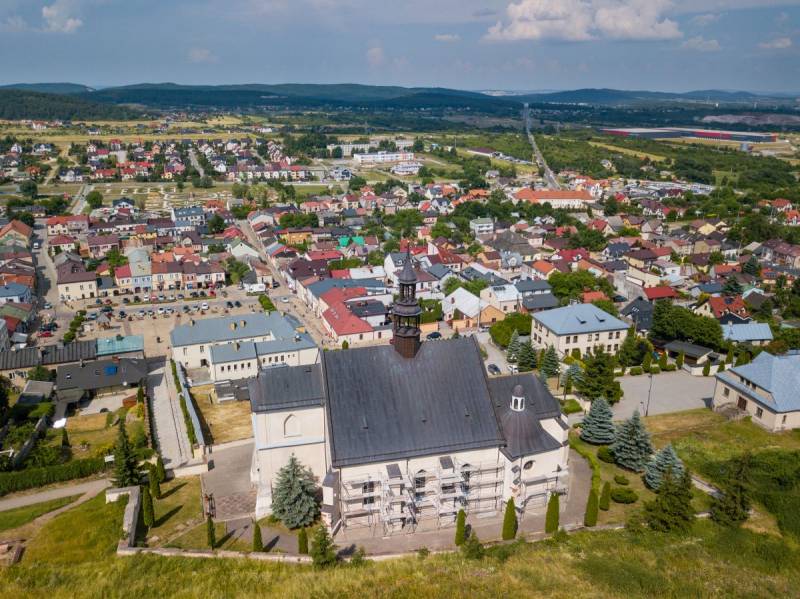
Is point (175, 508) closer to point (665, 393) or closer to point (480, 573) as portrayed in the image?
point (480, 573)

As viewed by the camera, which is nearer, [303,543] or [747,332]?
[303,543]

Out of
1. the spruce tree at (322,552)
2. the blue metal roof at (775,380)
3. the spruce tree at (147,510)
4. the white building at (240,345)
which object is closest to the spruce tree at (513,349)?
the blue metal roof at (775,380)

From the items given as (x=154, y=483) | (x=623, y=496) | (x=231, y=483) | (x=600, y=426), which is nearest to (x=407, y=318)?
(x=231, y=483)

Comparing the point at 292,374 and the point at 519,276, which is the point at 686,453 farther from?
the point at 519,276

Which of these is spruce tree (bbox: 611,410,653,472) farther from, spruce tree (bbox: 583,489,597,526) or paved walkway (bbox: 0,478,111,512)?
paved walkway (bbox: 0,478,111,512)

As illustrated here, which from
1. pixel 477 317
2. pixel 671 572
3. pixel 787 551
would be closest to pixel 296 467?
pixel 671 572

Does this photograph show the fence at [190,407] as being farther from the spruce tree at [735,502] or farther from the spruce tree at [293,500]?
the spruce tree at [735,502]
